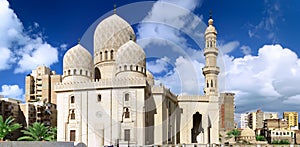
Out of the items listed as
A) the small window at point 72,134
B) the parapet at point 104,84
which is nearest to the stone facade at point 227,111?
the small window at point 72,134

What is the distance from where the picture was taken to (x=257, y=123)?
429ft

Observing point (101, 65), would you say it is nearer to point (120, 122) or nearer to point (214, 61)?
point (120, 122)

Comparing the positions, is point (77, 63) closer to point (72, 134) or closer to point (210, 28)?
point (72, 134)

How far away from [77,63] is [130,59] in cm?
489

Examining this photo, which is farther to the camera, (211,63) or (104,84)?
(211,63)

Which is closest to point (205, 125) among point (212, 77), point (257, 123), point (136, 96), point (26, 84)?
point (212, 77)

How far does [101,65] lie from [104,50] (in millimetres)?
1502

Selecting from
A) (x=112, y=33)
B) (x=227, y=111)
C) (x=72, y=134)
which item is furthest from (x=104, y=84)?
(x=227, y=111)

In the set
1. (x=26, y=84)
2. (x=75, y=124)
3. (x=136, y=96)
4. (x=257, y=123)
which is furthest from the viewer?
(x=257, y=123)

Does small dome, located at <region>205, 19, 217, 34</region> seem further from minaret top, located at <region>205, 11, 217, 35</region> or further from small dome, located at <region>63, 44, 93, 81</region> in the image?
small dome, located at <region>63, 44, 93, 81</region>

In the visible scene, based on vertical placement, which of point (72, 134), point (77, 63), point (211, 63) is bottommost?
point (72, 134)

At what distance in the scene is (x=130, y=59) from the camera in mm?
30891

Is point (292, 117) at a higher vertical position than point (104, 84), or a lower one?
lower

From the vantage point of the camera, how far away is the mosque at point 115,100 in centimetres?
2856
